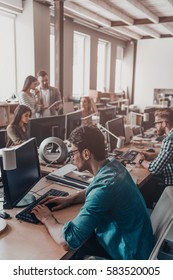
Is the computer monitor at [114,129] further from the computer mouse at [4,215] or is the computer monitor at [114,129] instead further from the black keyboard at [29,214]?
the computer mouse at [4,215]

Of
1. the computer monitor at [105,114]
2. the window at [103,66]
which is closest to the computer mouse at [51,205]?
the computer monitor at [105,114]

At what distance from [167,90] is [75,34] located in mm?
3687

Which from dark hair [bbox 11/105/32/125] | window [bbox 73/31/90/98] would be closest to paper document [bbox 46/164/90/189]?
dark hair [bbox 11/105/32/125]

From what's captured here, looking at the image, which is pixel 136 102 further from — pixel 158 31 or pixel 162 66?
pixel 158 31

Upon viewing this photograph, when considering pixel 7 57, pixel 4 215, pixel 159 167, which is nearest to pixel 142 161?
pixel 159 167

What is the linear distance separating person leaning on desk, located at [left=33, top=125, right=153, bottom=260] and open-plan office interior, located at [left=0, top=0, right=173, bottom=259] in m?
0.08

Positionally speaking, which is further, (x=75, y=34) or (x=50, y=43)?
(x=75, y=34)

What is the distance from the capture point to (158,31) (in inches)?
301

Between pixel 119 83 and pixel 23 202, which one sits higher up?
pixel 119 83

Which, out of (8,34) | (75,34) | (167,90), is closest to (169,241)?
(8,34)

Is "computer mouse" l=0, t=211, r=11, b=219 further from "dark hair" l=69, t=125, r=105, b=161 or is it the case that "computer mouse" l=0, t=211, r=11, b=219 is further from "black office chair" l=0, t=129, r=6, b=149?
"black office chair" l=0, t=129, r=6, b=149

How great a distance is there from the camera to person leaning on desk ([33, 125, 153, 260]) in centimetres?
123
